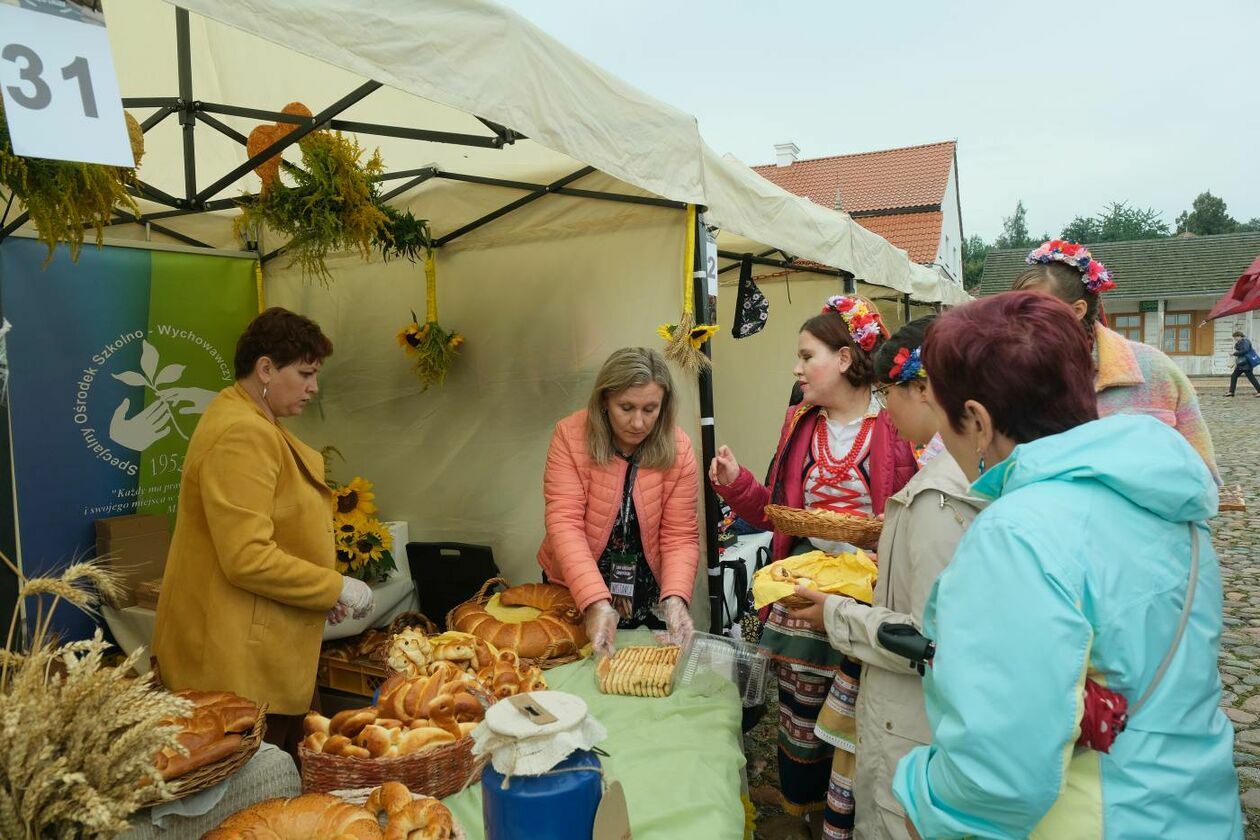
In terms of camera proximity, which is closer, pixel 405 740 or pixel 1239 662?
pixel 405 740

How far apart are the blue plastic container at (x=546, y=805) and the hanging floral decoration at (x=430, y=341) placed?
3.04 metres

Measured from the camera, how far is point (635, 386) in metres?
2.76

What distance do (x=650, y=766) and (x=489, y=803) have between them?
64cm

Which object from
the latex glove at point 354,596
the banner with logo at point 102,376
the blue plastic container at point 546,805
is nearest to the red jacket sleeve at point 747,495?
the latex glove at point 354,596

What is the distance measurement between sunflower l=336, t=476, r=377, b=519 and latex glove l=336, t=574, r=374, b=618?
1336 mm

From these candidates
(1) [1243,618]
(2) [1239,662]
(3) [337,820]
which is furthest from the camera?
(1) [1243,618]

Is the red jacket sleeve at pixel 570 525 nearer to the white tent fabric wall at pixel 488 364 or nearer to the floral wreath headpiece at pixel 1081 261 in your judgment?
the white tent fabric wall at pixel 488 364

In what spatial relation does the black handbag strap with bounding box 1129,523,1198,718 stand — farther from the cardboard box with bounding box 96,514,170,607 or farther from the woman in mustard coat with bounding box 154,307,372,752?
the cardboard box with bounding box 96,514,170,607

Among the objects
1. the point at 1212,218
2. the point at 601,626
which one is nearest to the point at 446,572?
the point at 601,626

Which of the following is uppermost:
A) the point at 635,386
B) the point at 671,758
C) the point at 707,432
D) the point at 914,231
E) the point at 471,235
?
the point at 914,231

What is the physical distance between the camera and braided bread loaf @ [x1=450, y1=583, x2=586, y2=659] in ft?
8.03

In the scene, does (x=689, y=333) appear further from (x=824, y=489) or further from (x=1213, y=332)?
(x=1213, y=332)

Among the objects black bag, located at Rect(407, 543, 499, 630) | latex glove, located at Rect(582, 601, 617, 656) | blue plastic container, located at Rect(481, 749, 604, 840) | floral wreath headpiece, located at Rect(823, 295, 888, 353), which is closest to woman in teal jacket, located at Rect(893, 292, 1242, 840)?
blue plastic container, located at Rect(481, 749, 604, 840)

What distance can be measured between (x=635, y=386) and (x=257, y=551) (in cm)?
130
